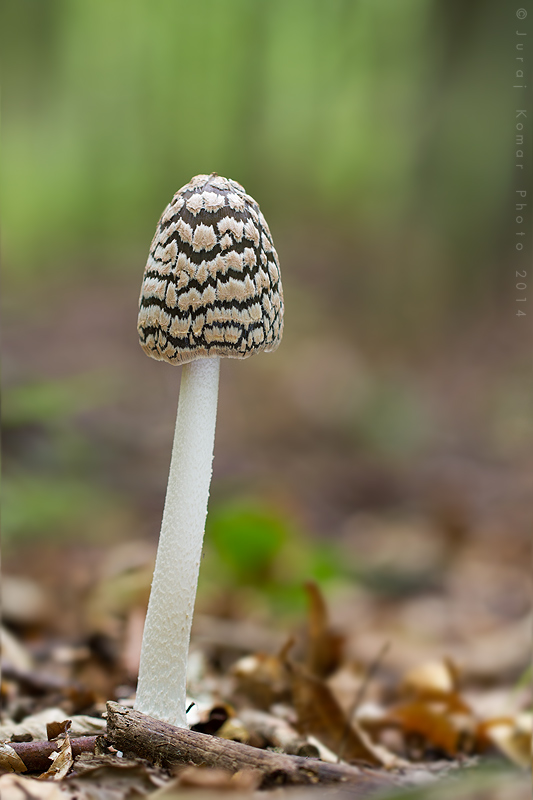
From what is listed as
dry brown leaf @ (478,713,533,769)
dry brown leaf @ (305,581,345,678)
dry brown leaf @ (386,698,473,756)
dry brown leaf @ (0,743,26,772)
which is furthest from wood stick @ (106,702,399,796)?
dry brown leaf @ (305,581,345,678)

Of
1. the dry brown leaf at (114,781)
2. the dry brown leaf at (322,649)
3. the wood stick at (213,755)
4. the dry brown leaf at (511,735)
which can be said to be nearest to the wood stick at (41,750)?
the wood stick at (213,755)

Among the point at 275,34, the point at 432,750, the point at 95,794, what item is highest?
the point at 275,34

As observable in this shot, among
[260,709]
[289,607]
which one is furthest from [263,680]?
[289,607]

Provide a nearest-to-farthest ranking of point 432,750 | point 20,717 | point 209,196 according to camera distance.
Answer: point 209,196 → point 20,717 → point 432,750

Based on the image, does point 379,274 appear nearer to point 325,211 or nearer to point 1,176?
point 325,211

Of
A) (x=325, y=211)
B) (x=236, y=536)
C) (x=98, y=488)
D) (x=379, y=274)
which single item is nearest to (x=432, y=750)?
(x=236, y=536)

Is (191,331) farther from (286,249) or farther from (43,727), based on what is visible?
(286,249)
